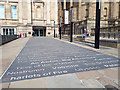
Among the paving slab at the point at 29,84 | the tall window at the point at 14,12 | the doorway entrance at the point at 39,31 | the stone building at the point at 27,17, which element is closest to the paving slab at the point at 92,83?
the paving slab at the point at 29,84

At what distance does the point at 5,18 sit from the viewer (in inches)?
1411

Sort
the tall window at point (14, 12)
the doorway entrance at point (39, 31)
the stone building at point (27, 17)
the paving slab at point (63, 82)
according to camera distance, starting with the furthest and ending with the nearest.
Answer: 1. the doorway entrance at point (39, 31)
2. the tall window at point (14, 12)
3. the stone building at point (27, 17)
4. the paving slab at point (63, 82)

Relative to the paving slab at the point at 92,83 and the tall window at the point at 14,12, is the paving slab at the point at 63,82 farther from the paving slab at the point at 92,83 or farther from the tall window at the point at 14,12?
the tall window at the point at 14,12

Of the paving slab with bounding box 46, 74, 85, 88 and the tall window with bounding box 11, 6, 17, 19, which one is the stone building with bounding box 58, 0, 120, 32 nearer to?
the tall window with bounding box 11, 6, 17, 19

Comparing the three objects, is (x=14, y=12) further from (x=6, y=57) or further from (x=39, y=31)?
(x=6, y=57)

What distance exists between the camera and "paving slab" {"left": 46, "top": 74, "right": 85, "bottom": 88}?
257cm

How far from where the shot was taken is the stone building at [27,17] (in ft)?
118

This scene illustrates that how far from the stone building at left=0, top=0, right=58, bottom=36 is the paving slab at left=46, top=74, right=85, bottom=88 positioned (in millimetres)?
37010

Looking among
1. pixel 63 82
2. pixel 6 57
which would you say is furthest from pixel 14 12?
pixel 63 82

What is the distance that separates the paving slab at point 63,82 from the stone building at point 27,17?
37010 mm

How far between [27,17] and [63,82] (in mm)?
38973

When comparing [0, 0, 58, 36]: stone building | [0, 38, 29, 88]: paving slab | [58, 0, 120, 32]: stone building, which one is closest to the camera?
[0, 38, 29, 88]: paving slab

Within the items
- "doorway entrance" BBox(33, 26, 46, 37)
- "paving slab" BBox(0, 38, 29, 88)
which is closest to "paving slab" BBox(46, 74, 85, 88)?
"paving slab" BBox(0, 38, 29, 88)

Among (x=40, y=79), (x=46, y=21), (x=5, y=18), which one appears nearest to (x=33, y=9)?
(x=46, y=21)
